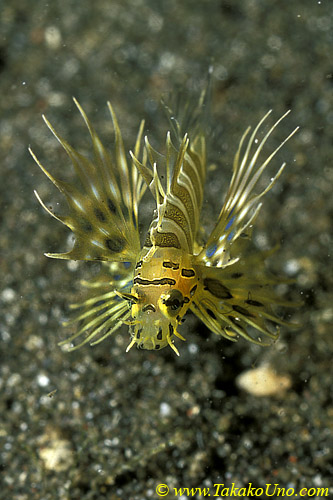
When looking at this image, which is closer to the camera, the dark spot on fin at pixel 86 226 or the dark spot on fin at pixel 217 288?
the dark spot on fin at pixel 217 288

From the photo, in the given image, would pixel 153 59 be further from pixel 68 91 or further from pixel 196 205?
pixel 196 205

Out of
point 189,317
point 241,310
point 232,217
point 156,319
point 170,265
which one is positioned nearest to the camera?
point 156,319

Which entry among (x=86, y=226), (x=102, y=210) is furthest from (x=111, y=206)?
(x=86, y=226)

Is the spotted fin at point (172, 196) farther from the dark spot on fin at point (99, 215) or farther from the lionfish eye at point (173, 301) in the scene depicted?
the dark spot on fin at point (99, 215)

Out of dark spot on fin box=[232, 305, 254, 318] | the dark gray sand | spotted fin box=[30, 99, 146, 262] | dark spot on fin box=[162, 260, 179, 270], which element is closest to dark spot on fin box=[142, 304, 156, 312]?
dark spot on fin box=[162, 260, 179, 270]

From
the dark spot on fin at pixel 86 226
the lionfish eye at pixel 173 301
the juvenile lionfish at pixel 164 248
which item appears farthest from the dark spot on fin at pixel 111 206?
the lionfish eye at pixel 173 301

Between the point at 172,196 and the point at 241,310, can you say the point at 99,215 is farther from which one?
the point at 241,310

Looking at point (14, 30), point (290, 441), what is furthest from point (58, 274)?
point (14, 30)
